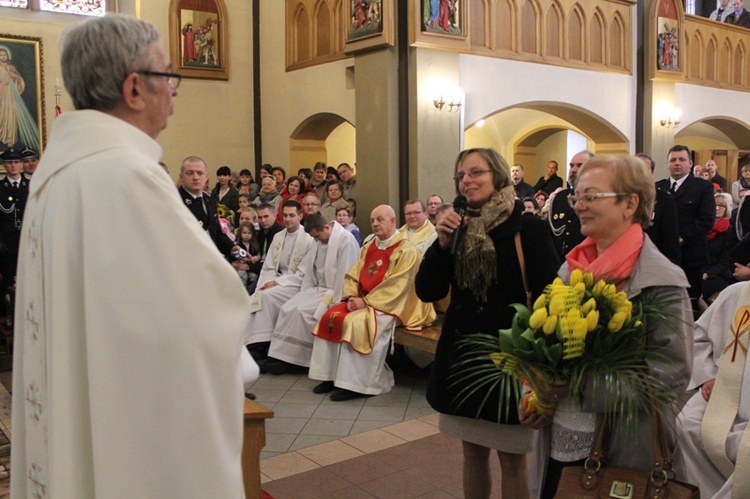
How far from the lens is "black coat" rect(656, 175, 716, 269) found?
6020 mm

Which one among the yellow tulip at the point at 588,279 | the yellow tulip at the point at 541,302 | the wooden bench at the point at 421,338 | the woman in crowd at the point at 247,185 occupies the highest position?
the woman in crowd at the point at 247,185

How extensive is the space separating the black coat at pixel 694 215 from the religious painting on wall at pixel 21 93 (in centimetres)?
809

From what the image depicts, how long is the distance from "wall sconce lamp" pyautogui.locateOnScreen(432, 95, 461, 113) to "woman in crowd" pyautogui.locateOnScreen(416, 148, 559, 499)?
21.5ft

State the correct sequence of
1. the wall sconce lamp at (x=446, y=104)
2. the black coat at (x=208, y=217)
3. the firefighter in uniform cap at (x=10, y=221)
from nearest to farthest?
the black coat at (x=208, y=217) < the firefighter in uniform cap at (x=10, y=221) < the wall sconce lamp at (x=446, y=104)

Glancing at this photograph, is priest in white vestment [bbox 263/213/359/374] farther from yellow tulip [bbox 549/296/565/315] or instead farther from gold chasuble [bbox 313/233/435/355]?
yellow tulip [bbox 549/296/565/315]

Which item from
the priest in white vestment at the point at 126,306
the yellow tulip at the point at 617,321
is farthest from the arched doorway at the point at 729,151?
the priest in white vestment at the point at 126,306

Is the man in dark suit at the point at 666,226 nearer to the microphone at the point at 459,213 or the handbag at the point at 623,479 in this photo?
the microphone at the point at 459,213

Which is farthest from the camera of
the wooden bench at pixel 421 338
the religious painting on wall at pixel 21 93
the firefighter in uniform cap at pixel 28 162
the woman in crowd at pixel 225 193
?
the woman in crowd at pixel 225 193

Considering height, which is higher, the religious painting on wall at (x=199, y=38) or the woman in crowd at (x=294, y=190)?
the religious painting on wall at (x=199, y=38)

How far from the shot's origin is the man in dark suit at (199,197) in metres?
5.62

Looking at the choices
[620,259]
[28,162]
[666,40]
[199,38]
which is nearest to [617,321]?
[620,259]

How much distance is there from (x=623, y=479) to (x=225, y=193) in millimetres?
9043

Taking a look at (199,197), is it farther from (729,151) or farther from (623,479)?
(729,151)

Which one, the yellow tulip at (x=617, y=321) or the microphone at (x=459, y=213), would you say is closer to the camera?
the yellow tulip at (x=617, y=321)
